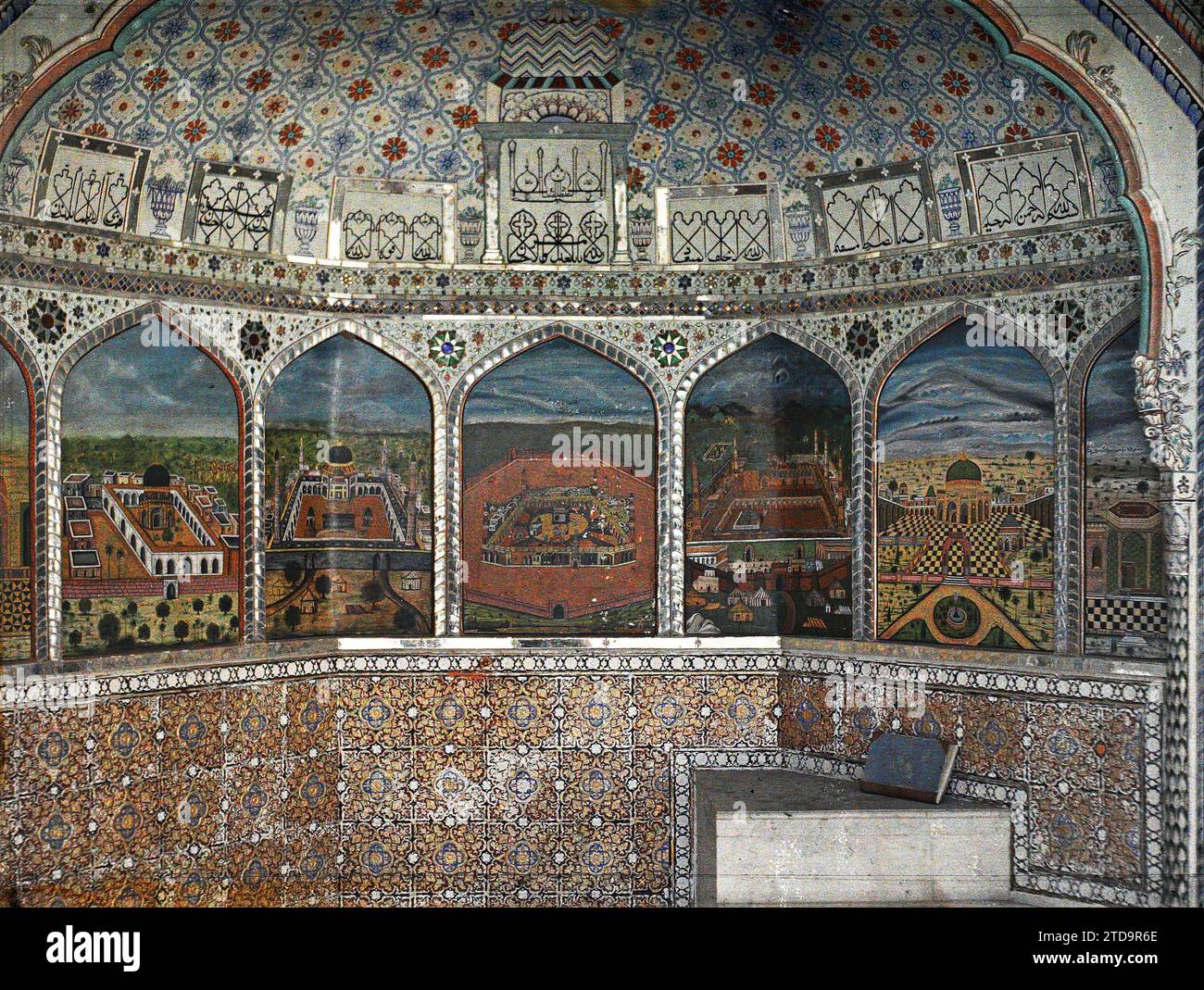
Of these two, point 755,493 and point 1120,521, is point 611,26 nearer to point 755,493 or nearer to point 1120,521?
point 755,493

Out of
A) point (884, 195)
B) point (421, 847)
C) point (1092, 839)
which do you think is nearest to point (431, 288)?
point (884, 195)

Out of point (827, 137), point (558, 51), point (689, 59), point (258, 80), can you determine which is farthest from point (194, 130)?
point (827, 137)

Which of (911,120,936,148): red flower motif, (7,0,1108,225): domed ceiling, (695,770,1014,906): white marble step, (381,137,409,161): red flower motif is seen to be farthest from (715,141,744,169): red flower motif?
(695,770,1014,906): white marble step

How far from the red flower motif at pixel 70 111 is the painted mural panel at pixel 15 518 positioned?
1.33 metres

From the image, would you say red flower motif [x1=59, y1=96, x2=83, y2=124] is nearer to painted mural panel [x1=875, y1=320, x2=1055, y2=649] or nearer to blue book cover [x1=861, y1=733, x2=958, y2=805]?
painted mural panel [x1=875, y1=320, x2=1055, y2=649]

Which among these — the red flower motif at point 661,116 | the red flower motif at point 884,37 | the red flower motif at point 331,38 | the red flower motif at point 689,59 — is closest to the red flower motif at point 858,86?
the red flower motif at point 884,37

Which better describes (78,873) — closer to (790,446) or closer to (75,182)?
(75,182)

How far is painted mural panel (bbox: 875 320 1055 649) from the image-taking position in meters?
6.92

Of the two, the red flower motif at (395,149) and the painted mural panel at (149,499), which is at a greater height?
the red flower motif at (395,149)

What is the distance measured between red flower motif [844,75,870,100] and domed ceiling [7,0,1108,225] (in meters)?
0.01

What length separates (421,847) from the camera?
301 inches

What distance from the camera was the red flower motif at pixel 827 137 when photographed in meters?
7.50

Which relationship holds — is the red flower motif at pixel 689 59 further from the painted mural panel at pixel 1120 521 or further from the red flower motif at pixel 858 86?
the painted mural panel at pixel 1120 521

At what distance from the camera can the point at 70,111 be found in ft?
21.5
